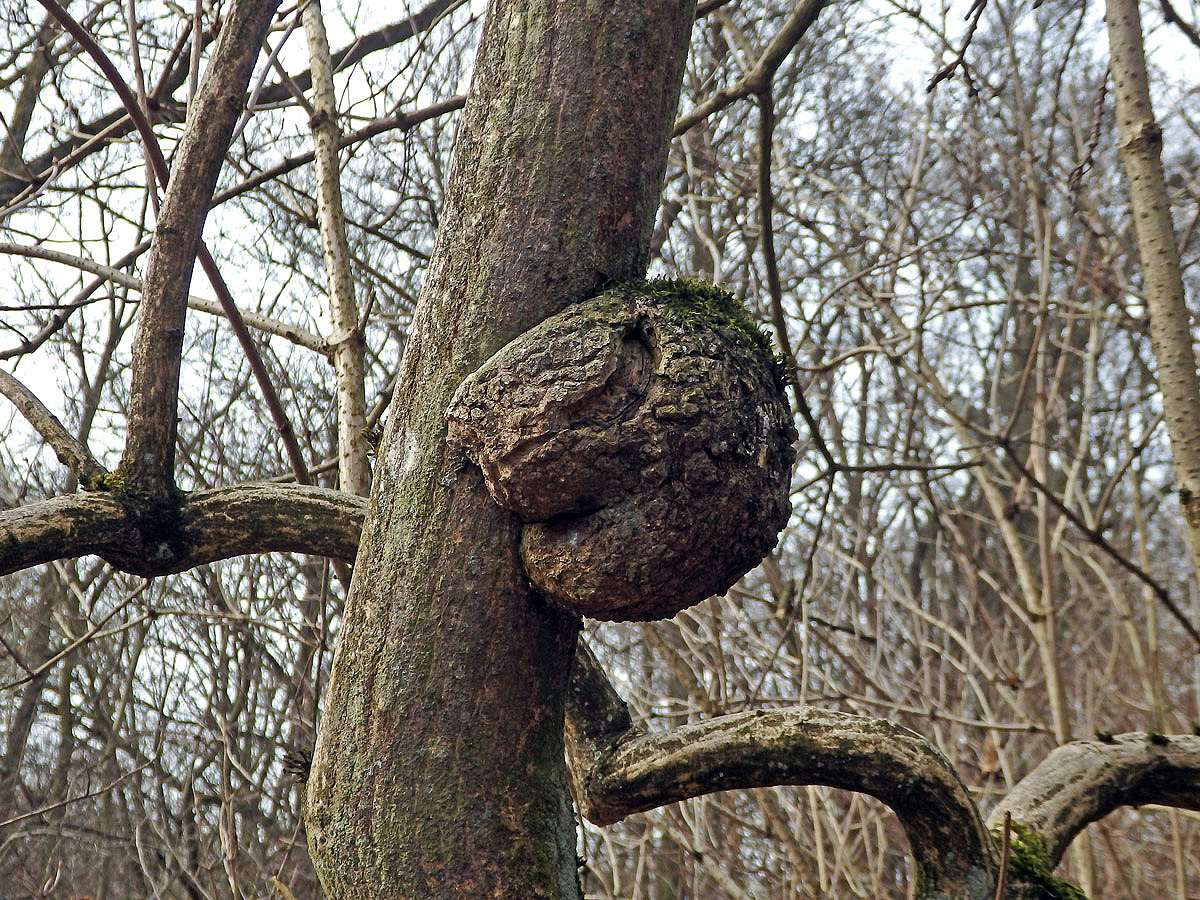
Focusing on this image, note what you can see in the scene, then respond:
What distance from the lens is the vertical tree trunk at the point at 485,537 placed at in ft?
4.09

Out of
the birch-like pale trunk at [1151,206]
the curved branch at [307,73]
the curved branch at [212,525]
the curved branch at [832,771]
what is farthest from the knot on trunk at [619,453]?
the curved branch at [307,73]

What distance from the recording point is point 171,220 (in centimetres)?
159

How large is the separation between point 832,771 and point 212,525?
103 centimetres

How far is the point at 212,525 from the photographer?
1.58 m

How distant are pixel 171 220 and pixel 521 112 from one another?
62cm

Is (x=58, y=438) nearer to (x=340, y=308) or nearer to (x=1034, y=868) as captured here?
(x=340, y=308)

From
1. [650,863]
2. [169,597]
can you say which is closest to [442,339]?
[650,863]

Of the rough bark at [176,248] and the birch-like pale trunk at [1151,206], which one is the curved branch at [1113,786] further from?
the rough bark at [176,248]

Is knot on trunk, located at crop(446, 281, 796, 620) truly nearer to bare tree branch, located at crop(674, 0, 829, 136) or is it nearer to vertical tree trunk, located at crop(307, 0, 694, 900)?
vertical tree trunk, located at crop(307, 0, 694, 900)

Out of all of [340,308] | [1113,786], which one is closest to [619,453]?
[1113,786]

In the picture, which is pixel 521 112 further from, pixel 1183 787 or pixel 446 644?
pixel 1183 787

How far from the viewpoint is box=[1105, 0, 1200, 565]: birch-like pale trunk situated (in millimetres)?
1864

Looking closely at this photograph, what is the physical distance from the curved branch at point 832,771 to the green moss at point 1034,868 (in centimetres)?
5

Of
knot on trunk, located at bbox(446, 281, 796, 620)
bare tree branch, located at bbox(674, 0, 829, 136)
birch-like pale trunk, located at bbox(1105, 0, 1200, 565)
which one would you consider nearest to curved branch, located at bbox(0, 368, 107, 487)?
knot on trunk, located at bbox(446, 281, 796, 620)
